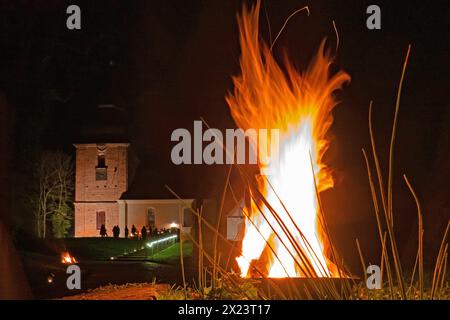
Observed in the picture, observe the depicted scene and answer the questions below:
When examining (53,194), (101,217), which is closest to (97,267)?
(53,194)

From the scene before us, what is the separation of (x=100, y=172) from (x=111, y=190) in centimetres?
185

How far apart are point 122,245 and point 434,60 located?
2355 centimetres

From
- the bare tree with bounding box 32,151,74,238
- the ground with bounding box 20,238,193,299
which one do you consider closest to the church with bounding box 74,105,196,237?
the bare tree with bounding box 32,151,74,238

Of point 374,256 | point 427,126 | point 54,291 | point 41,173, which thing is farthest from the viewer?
→ point 41,173

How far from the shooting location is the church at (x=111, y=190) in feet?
189

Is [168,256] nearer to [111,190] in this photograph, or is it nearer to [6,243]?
[6,243]

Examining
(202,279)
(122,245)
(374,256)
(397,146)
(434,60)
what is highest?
(434,60)

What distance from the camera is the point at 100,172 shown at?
2463 inches

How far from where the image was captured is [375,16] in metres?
11.4

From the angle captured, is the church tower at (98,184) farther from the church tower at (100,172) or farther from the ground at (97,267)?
the ground at (97,267)
